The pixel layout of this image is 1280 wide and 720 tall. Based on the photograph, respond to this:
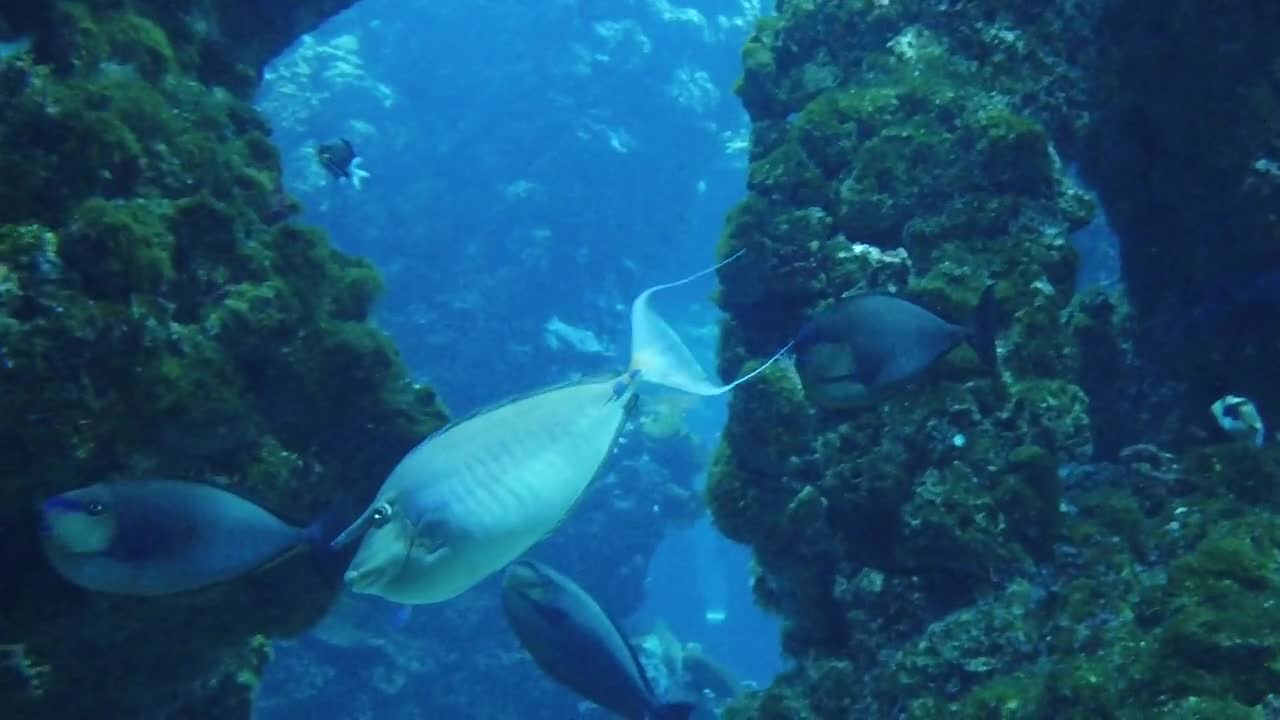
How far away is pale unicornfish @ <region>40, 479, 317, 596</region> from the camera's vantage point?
2926 millimetres

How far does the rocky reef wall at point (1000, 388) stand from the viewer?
4.42 metres

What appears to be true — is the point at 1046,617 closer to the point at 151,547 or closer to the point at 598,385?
the point at 598,385

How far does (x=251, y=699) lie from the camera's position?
18.7 feet

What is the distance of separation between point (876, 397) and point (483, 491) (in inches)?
112

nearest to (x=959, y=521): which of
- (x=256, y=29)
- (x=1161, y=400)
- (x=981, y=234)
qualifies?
(x=981, y=234)

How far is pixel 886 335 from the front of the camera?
4.17 m

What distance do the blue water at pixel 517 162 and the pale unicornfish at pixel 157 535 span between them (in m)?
18.6

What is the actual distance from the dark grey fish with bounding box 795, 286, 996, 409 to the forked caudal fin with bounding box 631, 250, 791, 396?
1790 mm

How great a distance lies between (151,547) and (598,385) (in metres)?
1.83

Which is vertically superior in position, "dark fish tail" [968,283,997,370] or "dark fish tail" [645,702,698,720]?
"dark fish tail" [968,283,997,370]

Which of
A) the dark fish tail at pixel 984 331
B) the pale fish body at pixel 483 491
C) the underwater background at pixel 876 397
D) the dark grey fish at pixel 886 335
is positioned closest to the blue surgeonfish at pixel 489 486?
the pale fish body at pixel 483 491

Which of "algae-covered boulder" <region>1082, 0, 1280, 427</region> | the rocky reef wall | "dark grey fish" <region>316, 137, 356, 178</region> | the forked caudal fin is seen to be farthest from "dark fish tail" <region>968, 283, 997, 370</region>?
"dark grey fish" <region>316, 137, 356, 178</region>

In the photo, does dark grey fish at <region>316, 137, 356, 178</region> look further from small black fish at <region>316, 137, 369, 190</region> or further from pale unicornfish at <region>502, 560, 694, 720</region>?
pale unicornfish at <region>502, 560, 694, 720</region>

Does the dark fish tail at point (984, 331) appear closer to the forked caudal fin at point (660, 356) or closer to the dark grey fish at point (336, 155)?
the forked caudal fin at point (660, 356)
